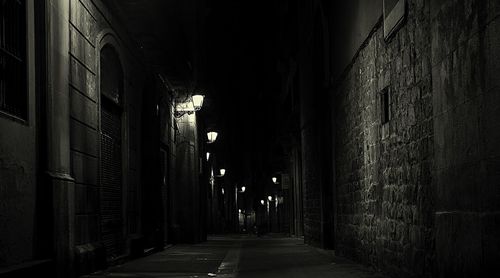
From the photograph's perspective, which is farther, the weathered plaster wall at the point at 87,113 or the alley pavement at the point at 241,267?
the alley pavement at the point at 241,267

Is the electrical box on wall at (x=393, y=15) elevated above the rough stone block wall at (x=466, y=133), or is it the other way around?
the electrical box on wall at (x=393, y=15)

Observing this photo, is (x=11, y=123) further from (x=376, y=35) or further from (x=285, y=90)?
(x=285, y=90)

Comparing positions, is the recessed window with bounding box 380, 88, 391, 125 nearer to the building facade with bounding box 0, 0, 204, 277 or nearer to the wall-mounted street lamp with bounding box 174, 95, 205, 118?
the building facade with bounding box 0, 0, 204, 277

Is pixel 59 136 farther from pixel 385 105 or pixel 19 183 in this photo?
pixel 385 105

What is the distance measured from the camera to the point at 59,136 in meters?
8.88

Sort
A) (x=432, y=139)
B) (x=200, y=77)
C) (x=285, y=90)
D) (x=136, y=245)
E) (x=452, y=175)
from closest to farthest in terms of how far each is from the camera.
Answer: (x=452, y=175), (x=432, y=139), (x=136, y=245), (x=200, y=77), (x=285, y=90)

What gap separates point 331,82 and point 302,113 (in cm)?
761

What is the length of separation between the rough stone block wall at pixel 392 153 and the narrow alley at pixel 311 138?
41mm

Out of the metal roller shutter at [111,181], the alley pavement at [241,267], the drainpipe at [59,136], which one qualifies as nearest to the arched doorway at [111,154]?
the metal roller shutter at [111,181]

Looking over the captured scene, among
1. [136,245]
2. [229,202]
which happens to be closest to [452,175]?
[136,245]

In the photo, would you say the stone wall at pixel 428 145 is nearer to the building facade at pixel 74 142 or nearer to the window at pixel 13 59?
the building facade at pixel 74 142

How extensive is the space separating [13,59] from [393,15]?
17.4 feet

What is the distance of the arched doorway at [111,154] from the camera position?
40.5 feet

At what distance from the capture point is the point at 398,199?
1005 cm
